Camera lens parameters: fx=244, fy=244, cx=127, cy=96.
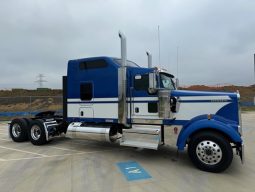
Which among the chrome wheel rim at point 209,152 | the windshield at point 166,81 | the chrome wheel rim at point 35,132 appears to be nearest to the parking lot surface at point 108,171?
the chrome wheel rim at point 209,152

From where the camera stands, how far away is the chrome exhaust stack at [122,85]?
731cm

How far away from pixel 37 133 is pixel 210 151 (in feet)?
21.1

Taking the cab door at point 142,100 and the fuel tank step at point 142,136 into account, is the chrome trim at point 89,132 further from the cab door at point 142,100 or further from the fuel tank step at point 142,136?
the cab door at point 142,100

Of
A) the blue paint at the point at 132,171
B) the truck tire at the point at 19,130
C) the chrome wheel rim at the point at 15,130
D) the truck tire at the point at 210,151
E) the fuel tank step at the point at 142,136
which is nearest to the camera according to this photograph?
the blue paint at the point at 132,171

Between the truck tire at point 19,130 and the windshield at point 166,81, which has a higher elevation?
the windshield at point 166,81

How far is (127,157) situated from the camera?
722cm

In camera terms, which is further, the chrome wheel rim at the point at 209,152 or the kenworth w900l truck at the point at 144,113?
the kenworth w900l truck at the point at 144,113

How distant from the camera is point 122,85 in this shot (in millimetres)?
7410

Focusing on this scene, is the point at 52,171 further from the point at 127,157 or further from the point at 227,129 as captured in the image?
the point at 227,129

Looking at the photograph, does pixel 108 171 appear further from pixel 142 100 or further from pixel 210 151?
pixel 210 151

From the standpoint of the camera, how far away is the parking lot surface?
16.1 feet

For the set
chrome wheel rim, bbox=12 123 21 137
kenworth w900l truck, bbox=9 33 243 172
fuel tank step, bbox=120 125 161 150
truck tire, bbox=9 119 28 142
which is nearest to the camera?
kenworth w900l truck, bbox=9 33 243 172

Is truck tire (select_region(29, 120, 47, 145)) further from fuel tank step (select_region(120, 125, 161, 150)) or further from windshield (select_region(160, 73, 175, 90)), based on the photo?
windshield (select_region(160, 73, 175, 90))

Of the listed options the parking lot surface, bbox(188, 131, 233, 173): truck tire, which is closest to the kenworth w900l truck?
bbox(188, 131, 233, 173): truck tire
